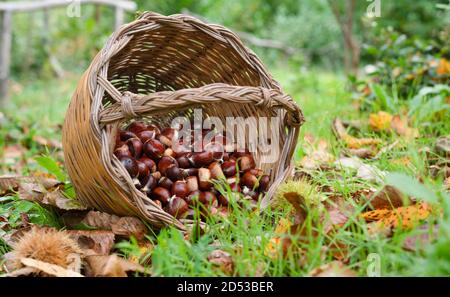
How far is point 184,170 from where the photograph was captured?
1834mm

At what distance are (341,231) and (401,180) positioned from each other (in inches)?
7.6

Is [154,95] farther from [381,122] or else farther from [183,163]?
[381,122]

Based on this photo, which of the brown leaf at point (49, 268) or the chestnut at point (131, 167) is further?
the chestnut at point (131, 167)

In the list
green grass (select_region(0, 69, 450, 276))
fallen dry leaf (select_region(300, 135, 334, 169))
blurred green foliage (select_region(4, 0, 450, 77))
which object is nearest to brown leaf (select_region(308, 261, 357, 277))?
green grass (select_region(0, 69, 450, 276))

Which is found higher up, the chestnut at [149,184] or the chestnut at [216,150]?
the chestnut at [216,150]

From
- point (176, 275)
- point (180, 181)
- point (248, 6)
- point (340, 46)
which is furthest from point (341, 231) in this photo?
point (248, 6)

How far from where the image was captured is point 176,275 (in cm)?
128

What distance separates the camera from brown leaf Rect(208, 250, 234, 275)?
4.21ft

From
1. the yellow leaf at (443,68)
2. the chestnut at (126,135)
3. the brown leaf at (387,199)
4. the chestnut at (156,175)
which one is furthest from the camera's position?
the yellow leaf at (443,68)

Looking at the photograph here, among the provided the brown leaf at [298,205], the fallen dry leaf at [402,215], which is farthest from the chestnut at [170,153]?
the fallen dry leaf at [402,215]

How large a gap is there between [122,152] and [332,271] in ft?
2.74

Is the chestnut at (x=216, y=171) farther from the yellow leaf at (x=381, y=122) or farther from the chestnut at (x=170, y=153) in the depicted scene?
the yellow leaf at (x=381, y=122)

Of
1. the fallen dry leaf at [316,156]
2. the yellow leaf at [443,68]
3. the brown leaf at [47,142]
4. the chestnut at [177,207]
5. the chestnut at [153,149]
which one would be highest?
the yellow leaf at [443,68]

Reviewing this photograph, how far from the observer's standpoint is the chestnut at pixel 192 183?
1.77 meters
